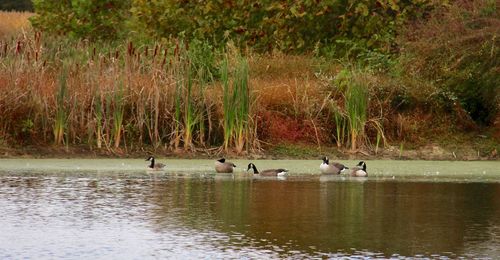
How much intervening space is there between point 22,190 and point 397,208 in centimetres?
557

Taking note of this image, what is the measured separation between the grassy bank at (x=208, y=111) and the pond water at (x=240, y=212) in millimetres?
1631

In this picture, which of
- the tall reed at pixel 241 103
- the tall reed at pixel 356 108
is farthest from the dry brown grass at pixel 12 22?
the tall reed at pixel 356 108

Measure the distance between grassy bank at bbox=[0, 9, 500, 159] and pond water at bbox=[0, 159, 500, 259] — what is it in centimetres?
163

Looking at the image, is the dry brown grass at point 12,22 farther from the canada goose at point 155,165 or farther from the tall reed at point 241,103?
the canada goose at point 155,165

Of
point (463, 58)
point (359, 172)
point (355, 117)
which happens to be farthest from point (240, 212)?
point (463, 58)

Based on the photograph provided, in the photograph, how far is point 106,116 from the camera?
24.2m

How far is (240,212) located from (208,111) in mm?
9383

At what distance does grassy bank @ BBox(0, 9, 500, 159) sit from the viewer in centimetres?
2402

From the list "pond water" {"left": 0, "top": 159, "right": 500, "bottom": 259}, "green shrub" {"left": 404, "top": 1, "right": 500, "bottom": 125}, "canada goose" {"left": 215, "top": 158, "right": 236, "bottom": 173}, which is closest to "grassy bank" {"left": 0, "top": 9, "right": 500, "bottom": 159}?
"green shrub" {"left": 404, "top": 1, "right": 500, "bottom": 125}

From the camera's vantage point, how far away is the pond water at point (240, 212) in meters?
12.4

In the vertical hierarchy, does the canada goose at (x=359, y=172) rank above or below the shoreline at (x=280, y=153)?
below

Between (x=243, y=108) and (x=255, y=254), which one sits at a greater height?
(x=243, y=108)

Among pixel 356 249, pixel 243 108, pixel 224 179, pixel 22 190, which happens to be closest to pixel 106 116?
pixel 243 108

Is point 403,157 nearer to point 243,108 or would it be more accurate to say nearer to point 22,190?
point 243,108
